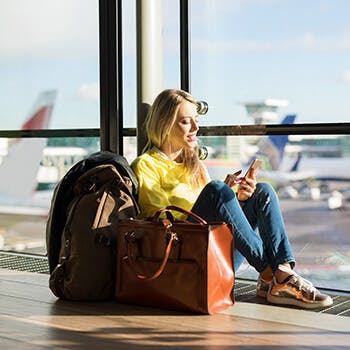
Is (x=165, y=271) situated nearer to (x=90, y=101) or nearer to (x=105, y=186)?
(x=105, y=186)

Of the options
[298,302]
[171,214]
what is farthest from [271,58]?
[298,302]

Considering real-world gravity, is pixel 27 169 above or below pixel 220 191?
below

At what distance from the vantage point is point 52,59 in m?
4.83

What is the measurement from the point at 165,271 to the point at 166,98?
2.89 feet

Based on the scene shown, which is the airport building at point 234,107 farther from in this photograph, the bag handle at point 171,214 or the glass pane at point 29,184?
the bag handle at point 171,214

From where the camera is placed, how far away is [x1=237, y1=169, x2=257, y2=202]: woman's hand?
3252 mm

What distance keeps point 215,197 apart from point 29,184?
6.84ft

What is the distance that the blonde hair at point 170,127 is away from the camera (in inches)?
136

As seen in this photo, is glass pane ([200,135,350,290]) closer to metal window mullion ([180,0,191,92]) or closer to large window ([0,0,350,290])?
large window ([0,0,350,290])

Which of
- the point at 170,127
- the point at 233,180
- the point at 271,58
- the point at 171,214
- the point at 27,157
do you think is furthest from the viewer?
the point at 27,157

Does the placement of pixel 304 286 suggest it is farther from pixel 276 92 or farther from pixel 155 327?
pixel 276 92

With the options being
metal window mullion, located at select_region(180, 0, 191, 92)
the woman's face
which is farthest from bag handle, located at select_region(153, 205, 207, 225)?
metal window mullion, located at select_region(180, 0, 191, 92)

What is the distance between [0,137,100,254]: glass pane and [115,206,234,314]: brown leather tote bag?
4.95ft

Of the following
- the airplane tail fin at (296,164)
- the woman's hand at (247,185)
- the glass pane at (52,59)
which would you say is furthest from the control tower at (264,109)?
the glass pane at (52,59)
